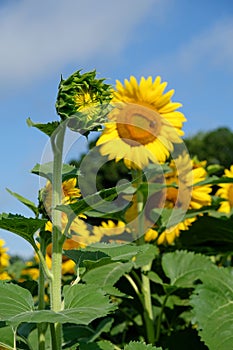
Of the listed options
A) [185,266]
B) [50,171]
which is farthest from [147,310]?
[50,171]

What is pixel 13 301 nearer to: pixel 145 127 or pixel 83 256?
pixel 83 256

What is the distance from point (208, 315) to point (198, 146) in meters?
29.1

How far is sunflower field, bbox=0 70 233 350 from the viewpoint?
111 centimetres

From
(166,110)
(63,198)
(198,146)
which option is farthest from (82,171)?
(198,146)

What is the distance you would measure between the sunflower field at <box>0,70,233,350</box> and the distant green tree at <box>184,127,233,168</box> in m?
26.5

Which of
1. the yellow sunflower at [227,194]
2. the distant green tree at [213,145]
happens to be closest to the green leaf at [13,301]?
the yellow sunflower at [227,194]

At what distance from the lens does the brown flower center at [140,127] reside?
227 centimetres

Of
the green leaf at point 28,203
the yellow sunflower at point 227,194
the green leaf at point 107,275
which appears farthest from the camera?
the yellow sunflower at point 227,194

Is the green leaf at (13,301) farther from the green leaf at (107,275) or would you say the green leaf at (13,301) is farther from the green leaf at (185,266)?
the green leaf at (185,266)

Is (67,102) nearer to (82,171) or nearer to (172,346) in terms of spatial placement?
(82,171)

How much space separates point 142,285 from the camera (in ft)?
6.76

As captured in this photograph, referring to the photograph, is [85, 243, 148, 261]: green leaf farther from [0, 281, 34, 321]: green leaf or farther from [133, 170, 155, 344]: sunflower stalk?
[133, 170, 155, 344]: sunflower stalk

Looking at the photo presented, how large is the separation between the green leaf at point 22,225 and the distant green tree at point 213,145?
27.8m

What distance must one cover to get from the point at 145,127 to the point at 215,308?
0.89m
